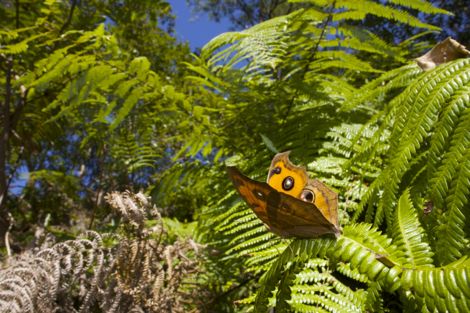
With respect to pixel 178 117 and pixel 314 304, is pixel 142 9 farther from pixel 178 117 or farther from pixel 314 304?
pixel 314 304

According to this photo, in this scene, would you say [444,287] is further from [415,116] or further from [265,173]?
[265,173]

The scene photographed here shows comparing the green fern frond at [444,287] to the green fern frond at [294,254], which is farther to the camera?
the green fern frond at [294,254]

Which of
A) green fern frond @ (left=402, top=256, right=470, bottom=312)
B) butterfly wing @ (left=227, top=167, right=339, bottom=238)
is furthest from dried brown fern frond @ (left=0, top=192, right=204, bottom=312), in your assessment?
green fern frond @ (left=402, top=256, right=470, bottom=312)

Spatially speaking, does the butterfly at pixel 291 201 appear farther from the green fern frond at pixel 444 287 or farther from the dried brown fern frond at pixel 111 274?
the dried brown fern frond at pixel 111 274

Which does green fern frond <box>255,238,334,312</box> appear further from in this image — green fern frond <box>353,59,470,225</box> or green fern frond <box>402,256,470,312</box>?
green fern frond <box>353,59,470,225</box>

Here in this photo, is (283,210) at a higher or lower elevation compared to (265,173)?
lower

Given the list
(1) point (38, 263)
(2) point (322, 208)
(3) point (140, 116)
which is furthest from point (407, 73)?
(3) point (140, 116)

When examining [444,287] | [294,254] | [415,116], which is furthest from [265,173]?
[444,287]

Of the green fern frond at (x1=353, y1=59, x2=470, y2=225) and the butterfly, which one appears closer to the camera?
the butterfly

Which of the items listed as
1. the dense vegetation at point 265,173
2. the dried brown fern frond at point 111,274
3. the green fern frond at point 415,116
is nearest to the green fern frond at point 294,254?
the dense vegetation at point 265,173
